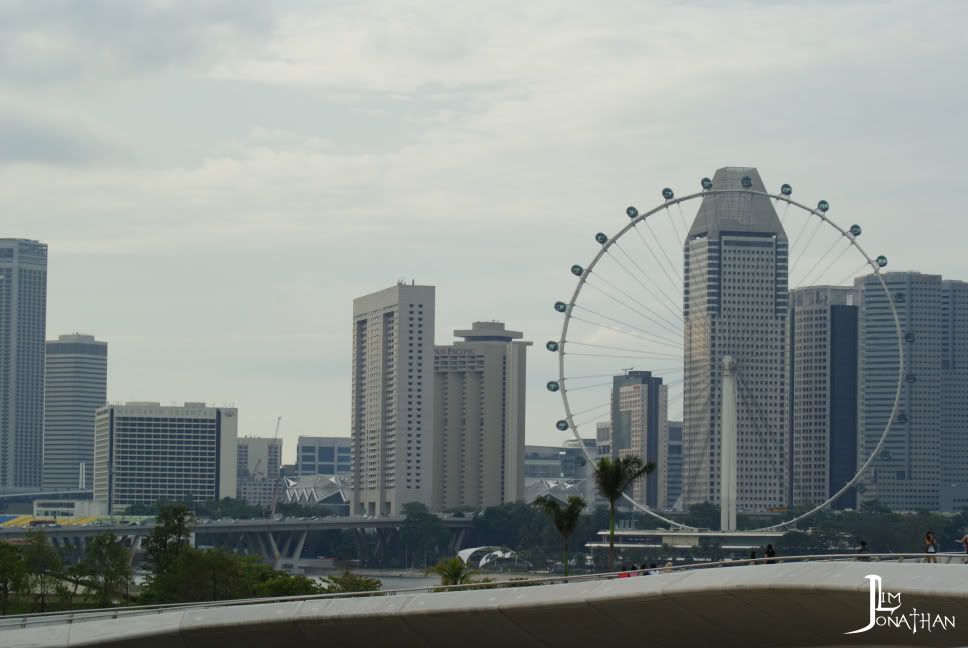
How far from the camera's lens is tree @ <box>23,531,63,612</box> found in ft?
323

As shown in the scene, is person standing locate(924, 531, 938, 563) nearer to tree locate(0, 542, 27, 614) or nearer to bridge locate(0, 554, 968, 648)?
bridge locate(0, 554, 968, 648)

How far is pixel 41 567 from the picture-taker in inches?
4067

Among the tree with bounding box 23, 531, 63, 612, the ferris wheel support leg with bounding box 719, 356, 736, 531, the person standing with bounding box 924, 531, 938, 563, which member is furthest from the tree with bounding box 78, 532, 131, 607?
the person standing with bounding box 924, 531, 938, 563

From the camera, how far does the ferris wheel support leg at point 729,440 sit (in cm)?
11975

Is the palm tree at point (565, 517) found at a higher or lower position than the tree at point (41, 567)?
higher

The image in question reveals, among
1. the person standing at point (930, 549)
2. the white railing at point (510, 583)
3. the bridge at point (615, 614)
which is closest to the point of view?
the bridge at point (615, 614)

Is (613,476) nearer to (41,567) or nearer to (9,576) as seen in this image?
(9,576)

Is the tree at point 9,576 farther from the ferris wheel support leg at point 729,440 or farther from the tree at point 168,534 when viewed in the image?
the ferris wheel support leg at point 729,440

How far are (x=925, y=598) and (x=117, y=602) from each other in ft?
275

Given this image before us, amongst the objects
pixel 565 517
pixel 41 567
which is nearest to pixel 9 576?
pixel 41 567

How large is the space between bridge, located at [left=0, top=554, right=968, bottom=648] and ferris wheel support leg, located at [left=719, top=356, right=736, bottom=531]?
74.3 m

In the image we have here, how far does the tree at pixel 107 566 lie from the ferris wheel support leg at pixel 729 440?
40.6 metres

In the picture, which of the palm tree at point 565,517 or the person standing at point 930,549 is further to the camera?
the palm tree at point 565,517

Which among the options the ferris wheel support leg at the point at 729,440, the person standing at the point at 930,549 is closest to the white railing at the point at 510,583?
the person standing at the point at 930,549
